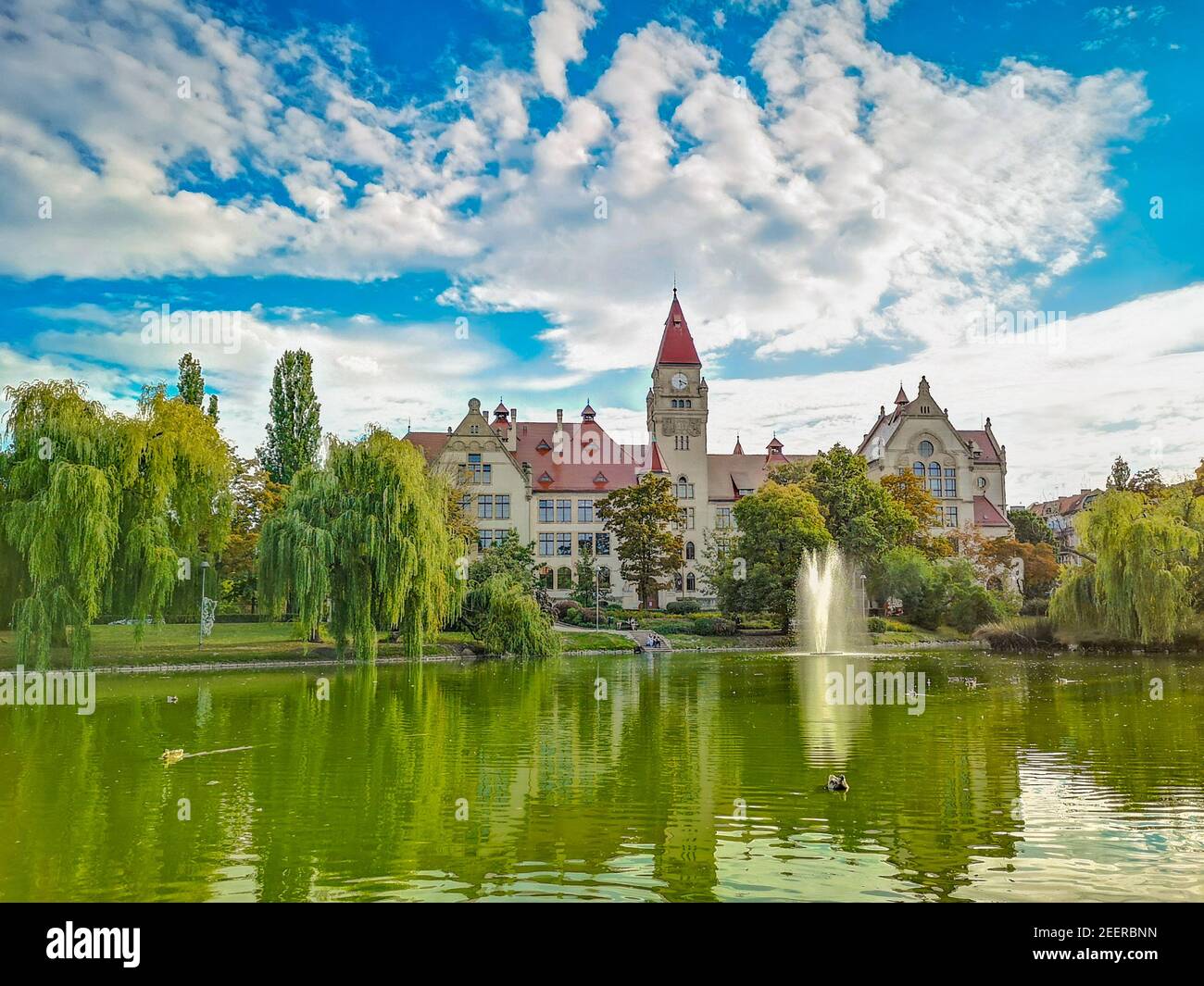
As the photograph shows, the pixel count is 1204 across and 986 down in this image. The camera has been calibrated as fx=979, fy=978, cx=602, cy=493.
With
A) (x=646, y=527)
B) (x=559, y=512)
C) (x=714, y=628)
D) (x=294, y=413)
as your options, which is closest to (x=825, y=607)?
(x=714, y=628)

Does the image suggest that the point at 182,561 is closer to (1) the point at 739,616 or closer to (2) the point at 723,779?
(2) the point at 723,779

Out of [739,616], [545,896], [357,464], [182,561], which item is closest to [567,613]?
[739,616]

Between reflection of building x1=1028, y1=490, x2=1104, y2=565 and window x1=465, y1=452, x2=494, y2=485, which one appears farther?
reflection of building x1=1028, y1=490, x2=1104, y2=565

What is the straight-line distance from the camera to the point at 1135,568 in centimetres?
3297

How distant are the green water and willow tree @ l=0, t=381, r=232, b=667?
4246 millimetres

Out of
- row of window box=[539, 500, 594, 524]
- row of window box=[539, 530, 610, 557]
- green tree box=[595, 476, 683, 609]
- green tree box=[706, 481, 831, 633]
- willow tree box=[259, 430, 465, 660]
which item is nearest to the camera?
willow tree box=[259, 430, 465, 660]

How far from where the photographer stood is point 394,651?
116 feet

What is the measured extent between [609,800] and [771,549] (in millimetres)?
36546

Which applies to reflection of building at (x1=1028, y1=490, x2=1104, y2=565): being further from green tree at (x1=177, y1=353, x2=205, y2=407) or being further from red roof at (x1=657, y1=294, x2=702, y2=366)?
green tree at (x1=177, y1=353, x2=205, y2=407)

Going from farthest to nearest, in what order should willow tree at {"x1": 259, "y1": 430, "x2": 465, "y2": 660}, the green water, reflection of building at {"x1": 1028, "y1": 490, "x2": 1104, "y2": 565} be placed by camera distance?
reflection of building at {"x1": 1028, "y1": 490, "x2": 1104, "y2": 565}
willow tree at {"x1": 259, "y1": 430, "x2": 465, "y2": 660}
the green water

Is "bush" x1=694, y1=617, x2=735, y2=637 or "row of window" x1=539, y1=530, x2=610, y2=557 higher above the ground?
"row of window" x1=539, y1=530, x2=610, y2=557

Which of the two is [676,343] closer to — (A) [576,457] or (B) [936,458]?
→ (A) [576,457]

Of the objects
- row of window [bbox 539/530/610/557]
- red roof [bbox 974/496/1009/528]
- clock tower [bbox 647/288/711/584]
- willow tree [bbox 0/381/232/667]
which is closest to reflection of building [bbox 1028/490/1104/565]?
red roof [bbox 974/496/1009/528]

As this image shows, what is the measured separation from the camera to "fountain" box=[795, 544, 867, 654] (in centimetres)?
4484
